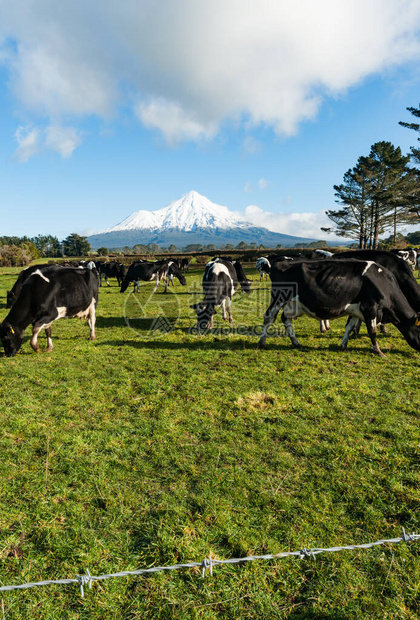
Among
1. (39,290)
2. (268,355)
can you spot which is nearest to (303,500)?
(268,355)

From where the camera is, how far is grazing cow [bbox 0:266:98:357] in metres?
7.99

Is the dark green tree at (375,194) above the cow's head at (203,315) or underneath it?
above

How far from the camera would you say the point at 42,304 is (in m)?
8.07

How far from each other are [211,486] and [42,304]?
6729 millimetres

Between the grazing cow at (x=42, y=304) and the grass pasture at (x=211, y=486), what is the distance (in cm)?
108

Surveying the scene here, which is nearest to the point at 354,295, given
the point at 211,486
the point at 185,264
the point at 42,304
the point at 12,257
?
the point at 211,486

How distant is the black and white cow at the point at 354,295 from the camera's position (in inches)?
305

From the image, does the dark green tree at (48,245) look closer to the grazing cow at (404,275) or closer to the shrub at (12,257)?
the shrub at (12,257)

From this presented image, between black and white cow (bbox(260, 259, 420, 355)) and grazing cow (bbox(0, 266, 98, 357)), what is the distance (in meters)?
6.20

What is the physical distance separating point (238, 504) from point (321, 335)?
7.62 metres

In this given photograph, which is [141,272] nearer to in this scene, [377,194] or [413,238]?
[377,194]

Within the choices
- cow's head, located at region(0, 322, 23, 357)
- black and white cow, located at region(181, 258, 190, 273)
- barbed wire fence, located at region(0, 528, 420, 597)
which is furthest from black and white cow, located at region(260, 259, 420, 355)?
black and white cow, located at region(181, 258, 190, 273)

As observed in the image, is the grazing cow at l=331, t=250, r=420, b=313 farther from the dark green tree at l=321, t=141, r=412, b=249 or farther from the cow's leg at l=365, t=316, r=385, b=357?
the dark green tree at l=321, t=141, r=412, b=249

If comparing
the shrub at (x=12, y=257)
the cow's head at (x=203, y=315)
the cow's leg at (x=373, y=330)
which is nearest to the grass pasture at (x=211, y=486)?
the cow's leg at (x=373, y=330)
